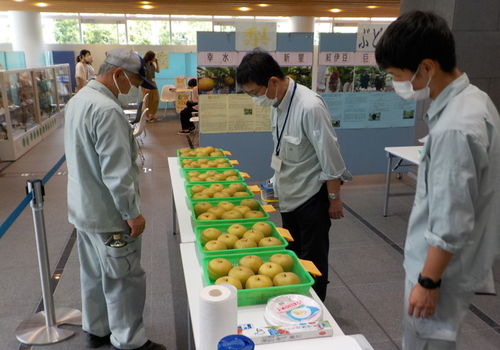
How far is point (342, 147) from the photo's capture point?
5.27 metres

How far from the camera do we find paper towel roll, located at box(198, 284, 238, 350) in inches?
44.8

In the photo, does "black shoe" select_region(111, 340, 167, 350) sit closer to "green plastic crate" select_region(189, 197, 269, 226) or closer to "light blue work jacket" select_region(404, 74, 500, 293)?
"green plastic crate" select_region(189, 197, 269, 226)

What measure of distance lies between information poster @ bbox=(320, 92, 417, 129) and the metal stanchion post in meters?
3.62

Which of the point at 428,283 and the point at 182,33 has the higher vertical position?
the point at 182,33

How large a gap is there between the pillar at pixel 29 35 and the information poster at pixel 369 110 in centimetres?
1089

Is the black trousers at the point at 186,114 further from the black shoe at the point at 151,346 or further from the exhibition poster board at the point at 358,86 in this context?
the black shoe at the point at 151,346

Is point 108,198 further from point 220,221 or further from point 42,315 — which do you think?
point 42,315

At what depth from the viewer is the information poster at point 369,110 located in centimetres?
512

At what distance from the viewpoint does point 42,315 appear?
2639mm

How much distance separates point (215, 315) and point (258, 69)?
4.48 feet

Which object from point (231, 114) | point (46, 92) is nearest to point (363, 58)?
point (231, 114)

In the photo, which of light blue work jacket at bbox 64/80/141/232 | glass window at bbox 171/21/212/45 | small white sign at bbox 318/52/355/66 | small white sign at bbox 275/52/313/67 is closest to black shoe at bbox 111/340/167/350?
light blue work jacket at bbox 64/80/141/232

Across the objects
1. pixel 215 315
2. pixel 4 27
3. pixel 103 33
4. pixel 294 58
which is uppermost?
pixel 4 27

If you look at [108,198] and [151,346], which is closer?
[108,198]
